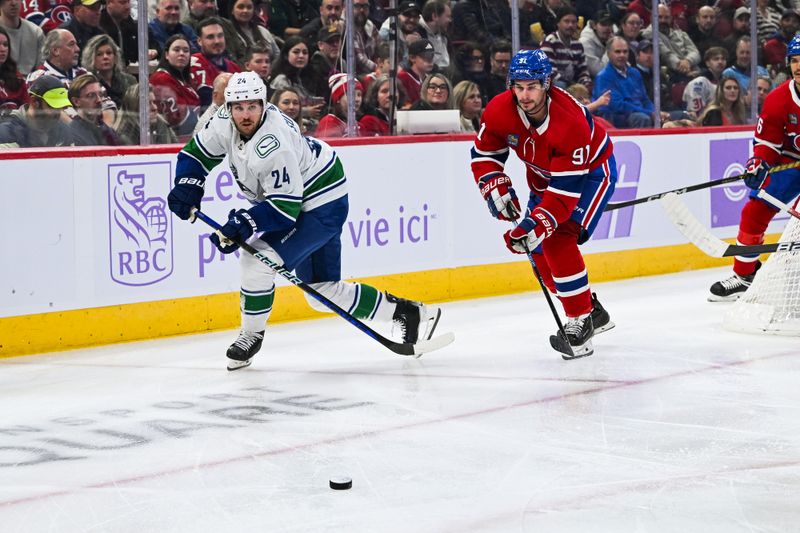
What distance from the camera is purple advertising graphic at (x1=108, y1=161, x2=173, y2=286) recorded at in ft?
16.2

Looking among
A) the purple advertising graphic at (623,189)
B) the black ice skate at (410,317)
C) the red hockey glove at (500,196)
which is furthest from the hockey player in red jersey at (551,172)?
the purple advertising graphic at (623,189)

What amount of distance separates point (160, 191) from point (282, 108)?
2.77ft

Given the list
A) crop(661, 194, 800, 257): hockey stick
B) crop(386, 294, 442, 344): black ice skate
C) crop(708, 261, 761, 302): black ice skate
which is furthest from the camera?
crop(708, 261, 761, 302): black ice skate

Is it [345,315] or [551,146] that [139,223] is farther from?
[551,146]

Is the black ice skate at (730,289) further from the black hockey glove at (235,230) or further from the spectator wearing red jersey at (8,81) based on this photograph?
the spectator wearing red jersey at (8,81)

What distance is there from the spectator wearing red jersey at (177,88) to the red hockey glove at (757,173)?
2362mm

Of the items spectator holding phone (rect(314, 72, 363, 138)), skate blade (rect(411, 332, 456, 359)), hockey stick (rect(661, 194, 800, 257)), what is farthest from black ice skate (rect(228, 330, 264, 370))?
hockey stick (rect(661, 194, 800, 257))

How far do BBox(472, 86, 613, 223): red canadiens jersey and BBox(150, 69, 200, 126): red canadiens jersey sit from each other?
53.4 inches

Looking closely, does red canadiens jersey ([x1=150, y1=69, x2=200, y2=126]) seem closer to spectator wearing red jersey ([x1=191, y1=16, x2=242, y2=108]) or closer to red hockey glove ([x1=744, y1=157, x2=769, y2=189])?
spectator wearing red jersey ([x1=191, y1=16, x2=242, y2=108])

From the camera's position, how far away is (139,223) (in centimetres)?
501

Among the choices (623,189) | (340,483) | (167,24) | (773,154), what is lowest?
(340,483)

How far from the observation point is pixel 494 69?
6574mm

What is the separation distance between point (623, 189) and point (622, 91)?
638 mm

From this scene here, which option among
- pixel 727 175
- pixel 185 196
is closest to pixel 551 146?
pixel 185 196
